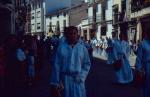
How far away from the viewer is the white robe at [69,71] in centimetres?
673

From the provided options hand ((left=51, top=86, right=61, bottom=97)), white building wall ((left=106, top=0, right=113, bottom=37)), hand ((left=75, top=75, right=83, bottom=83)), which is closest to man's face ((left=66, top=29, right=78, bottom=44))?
hand ((left=75, top=75, right=83, bottom=83))

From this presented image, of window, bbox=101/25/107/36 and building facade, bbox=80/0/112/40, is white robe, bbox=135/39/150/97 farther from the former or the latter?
window, bbox=101/25/107/36

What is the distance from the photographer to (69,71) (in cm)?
673

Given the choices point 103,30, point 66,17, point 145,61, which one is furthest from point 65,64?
point 66,17

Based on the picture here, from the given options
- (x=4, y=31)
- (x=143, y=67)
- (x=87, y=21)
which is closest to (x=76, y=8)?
(x=87, y=21)

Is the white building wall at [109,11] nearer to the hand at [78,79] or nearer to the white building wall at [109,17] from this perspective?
the white building wall at [109,17]

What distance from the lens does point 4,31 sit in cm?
2803

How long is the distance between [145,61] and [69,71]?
1961 mm

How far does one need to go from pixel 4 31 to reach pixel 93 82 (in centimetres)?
1439

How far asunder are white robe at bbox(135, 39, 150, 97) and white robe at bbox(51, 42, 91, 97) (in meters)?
1.62

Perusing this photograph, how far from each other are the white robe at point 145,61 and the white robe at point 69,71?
63.6 inches

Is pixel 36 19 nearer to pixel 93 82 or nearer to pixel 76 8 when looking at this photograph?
pixel 76 8

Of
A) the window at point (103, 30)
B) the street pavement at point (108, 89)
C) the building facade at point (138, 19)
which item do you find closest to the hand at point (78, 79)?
the street pavement at point (108, 89)

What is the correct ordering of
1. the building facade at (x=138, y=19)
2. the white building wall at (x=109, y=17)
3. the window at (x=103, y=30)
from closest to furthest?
the building facade at (x=138, y=19) < the white building wall at (x=109, y=17) < the window at (x=103, y=30)
